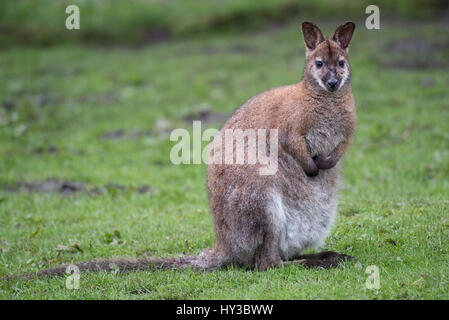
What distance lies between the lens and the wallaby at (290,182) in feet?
20.0

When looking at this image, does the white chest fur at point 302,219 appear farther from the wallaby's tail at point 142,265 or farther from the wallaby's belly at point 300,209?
the wallaby's tail at point 142,265

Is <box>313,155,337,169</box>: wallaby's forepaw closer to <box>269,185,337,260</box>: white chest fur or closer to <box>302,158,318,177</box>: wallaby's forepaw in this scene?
<box>302,158,318,177</box>: wallaby's forepaw

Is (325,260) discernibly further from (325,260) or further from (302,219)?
(302,219)

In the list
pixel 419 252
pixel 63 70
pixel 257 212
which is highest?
pixel 63 70

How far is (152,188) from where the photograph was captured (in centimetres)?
1062

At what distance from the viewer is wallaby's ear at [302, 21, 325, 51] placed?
643 cm

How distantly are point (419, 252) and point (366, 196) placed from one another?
2.74 m

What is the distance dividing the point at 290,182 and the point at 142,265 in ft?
5.81

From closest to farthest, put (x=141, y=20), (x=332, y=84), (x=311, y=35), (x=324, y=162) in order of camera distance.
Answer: (x=332, y=84) → (x=324, y=162) → (x=311, y=35) → (x=141, y=20)

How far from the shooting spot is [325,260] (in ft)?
20.7

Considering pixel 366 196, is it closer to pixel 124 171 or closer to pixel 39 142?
pixel 124 171

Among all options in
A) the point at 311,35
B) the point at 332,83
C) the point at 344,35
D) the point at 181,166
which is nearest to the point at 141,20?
the point at 181,166

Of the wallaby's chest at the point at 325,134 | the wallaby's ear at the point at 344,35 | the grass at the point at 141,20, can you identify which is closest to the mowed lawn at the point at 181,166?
the grass at the point at 141,20
